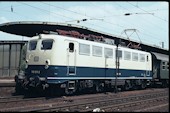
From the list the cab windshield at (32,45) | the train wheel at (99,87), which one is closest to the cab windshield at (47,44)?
the cab windshield at (32,45)

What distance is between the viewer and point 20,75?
19.2 m

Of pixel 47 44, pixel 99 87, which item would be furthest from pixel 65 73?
pixel 99 87

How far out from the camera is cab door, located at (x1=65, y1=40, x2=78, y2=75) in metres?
18.6

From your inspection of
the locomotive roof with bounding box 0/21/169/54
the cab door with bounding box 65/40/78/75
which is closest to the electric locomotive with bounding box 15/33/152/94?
the cab door with bounding box 65/40/78/75

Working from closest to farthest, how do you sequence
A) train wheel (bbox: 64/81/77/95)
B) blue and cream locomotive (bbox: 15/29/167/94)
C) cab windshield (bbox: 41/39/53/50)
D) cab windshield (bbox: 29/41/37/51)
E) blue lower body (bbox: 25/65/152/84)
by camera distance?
blue lower body (bbox: 25/65/152/84) → blue and cream locomotive (bbox: 15/29/167/94) → cab windshield (bbox: 41/39/53/50) → train wheel (bbox: 64/81/77/95) → cab windshield (bbox: 29/41/37/51)

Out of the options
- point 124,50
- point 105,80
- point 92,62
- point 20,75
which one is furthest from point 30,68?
point 124,50

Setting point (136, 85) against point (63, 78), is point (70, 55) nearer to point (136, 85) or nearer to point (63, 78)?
point (63, 78)

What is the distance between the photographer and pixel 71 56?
1880 cm

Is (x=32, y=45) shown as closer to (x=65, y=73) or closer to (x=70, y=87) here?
(x=65, y=73)

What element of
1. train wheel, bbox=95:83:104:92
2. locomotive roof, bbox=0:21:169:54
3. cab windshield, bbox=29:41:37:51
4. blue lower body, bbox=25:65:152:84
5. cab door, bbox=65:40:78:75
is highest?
locomotive roof, bbox=0:21:169:54

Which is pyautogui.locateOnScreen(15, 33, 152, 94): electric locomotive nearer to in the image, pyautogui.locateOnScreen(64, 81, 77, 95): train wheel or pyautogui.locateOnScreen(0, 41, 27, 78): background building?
pyautogui.locateOnScreen(64, 81, 77, 95): train wheel

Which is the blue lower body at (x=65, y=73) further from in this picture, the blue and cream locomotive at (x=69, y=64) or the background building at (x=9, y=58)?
the background building at (x=9, y=58)

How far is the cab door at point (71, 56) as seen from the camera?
18641 mm

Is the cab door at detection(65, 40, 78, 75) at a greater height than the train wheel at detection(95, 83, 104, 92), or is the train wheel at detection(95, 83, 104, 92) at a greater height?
the cab door at detection(65, 40, 78, 75)
